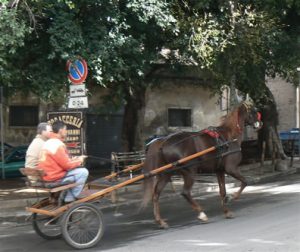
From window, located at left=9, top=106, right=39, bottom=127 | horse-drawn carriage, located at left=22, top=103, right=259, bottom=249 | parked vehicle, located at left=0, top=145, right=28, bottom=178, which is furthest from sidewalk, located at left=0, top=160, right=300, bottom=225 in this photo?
window, located at left=9, top=106, right=39, bottom=127

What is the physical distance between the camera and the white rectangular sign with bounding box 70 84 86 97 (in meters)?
11.6

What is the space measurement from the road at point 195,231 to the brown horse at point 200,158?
0.49 metres

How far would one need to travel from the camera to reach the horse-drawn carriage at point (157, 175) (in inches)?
315

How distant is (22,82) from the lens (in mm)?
12594

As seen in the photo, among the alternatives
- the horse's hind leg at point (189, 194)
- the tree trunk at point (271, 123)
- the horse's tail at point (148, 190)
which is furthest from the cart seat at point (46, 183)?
the tree trunk at point (271, 123)

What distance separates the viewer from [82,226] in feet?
26.3

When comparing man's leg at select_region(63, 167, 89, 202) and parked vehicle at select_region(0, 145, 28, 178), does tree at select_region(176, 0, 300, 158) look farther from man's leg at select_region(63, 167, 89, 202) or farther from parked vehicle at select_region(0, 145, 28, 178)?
parked vehicle at select_region(0, 145, 28, 178)

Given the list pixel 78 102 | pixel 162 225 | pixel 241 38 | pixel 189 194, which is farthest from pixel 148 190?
pixel 241 38

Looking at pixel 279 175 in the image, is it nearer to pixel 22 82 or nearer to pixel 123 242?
pixel 22 82

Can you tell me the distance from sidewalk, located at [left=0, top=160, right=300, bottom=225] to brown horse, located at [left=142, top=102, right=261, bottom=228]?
173cm

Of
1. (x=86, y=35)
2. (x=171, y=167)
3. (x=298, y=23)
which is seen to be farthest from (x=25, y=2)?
(x=298, y=23)

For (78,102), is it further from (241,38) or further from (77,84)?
(241,38)

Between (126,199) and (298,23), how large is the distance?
8.30 metres

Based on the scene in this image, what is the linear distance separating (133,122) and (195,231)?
1034cm
